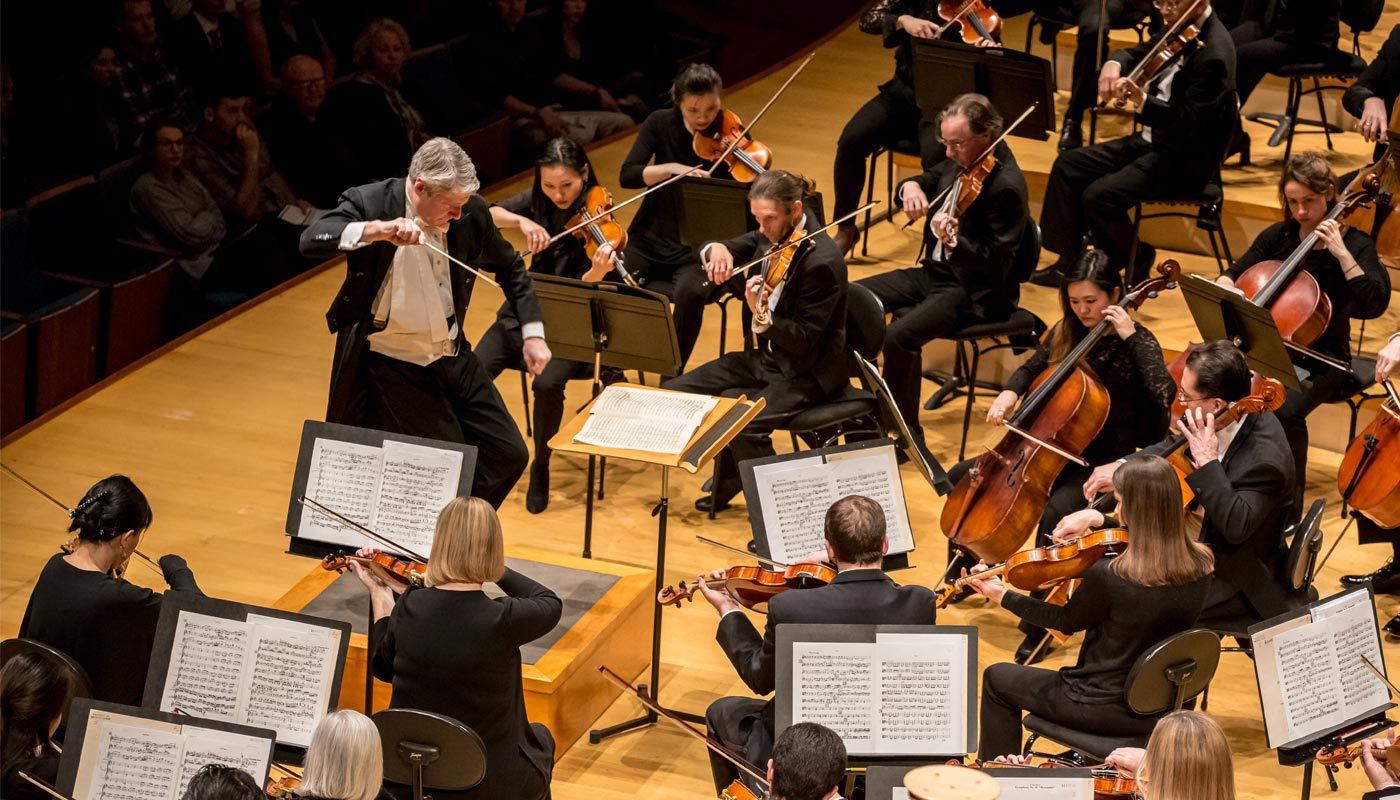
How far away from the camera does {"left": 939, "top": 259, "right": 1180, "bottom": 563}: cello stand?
5352 millimetres

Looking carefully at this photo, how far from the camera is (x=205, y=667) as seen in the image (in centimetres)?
417

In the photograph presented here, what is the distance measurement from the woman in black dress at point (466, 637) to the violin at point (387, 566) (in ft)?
0.72

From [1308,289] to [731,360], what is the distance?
76.8 inches

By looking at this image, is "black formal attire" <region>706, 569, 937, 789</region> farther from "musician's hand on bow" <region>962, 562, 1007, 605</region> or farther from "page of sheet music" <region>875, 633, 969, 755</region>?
"musician's hand on bow" <region>962, 562, 1007, 605</region>

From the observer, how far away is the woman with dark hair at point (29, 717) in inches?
153

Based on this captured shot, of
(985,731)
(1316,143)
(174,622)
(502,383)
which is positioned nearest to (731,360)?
(502,383)

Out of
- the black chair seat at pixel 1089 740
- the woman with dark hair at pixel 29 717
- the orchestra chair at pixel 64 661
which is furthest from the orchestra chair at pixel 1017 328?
the woman with dark hair at pixel 29 717

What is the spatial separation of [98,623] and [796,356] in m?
2.46

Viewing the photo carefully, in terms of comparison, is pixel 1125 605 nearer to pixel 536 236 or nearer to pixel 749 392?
pixel 749 392

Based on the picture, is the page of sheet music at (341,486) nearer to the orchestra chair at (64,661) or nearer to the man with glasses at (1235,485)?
the orchestra chair at (64,661)

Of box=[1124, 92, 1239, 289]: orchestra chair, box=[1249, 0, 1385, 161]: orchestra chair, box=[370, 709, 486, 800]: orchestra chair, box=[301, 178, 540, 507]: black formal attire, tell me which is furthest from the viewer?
box=[1249, 0, 1385, 161]: orchestra chair

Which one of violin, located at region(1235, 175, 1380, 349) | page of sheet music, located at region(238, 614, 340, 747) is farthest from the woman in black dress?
violin, located at region(1235, 175, 1380, 349)

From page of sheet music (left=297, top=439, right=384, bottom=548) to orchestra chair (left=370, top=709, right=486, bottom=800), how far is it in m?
0.81

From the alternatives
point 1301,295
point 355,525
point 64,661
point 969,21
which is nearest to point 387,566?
point 355,525
